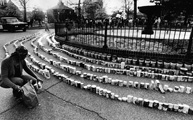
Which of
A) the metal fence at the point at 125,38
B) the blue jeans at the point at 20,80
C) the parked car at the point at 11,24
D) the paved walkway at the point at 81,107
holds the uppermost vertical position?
the parked car at the point at 11,24

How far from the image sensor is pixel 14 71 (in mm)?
3143

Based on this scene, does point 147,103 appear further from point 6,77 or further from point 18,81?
point 6,77

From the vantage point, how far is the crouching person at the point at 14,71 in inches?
115

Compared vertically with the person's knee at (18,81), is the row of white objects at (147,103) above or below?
below

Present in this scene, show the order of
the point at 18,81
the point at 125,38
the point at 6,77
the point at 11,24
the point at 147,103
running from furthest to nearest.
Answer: the point at 11,24 < the point at 125,38 < the point at 18,81 < the point at 147,103 < the point at 6,77

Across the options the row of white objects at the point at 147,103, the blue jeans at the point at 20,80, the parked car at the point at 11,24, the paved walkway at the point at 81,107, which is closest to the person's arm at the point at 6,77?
the blue jeans at the point at 20,80

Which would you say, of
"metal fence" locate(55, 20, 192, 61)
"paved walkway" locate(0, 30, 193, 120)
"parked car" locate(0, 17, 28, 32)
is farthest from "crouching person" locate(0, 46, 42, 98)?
"parked car" locate(0, 17, 28, 32)

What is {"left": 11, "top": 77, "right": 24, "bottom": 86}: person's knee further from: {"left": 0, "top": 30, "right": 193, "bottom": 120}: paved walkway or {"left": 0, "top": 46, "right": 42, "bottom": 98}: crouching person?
{"left": 0, "top": 30, "right": 193, "bottom": 120}: paved walkway

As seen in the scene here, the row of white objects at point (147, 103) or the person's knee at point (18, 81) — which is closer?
the row of white objects at point (147, 103)

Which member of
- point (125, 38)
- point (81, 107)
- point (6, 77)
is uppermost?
point (125, 38)

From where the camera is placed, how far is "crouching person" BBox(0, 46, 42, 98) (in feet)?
9.57

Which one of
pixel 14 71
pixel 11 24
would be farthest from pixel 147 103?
pixel 11 24

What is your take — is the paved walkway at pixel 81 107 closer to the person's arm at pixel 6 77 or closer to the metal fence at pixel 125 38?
the person's arm at pixel 6 77

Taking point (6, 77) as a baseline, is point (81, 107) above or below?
below
